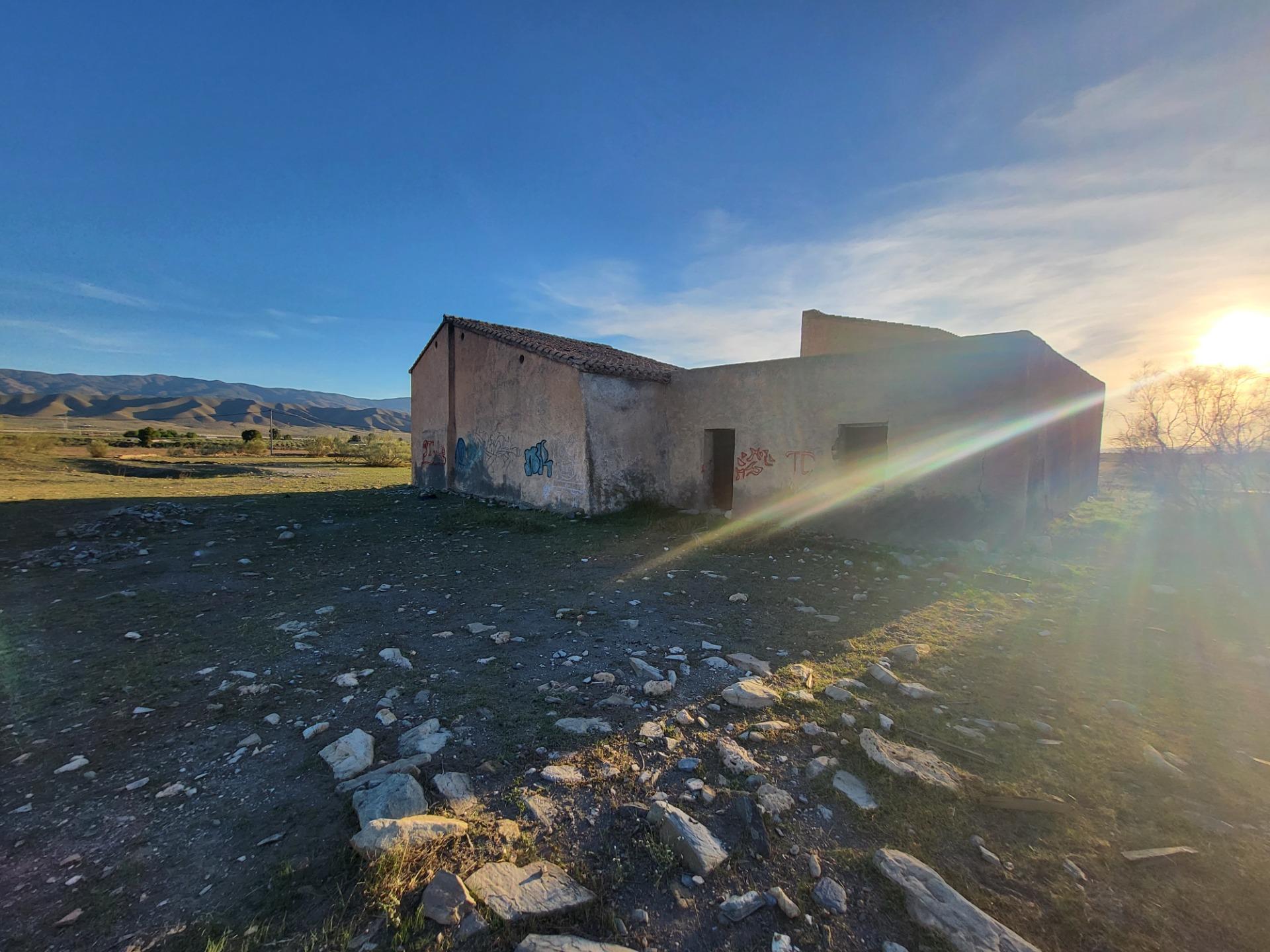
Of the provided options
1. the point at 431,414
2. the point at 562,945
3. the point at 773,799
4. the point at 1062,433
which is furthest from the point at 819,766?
the point at 431,414

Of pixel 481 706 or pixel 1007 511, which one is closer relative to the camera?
pixel 481 706

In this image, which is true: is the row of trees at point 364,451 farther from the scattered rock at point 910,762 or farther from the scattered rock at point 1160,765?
the scattered rock at point 1160,765

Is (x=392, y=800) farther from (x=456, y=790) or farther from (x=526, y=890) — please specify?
(x=526, y=890)

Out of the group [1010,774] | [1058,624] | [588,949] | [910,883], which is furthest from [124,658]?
A: [1058,624]

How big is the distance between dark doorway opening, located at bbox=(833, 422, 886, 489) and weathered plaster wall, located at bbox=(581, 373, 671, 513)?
3809mm

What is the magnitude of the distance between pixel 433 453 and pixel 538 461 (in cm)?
522

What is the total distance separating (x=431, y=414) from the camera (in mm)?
14953

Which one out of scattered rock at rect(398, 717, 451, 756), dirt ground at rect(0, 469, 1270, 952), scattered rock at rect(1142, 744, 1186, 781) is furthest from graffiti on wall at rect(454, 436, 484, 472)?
scattered rock at rect(1142, 744, 1186, 781)

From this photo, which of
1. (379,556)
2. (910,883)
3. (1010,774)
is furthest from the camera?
(379,556)

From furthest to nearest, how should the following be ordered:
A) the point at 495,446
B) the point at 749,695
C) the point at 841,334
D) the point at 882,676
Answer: the point at 841,334 → the point at 495,446 → the point at 882,676 → the point at 749,695

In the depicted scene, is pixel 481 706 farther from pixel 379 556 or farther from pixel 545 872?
pixel 379 556

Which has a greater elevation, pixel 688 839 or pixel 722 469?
pixel 722 469

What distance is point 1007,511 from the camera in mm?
7453

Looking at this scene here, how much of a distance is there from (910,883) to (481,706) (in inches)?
93.4
